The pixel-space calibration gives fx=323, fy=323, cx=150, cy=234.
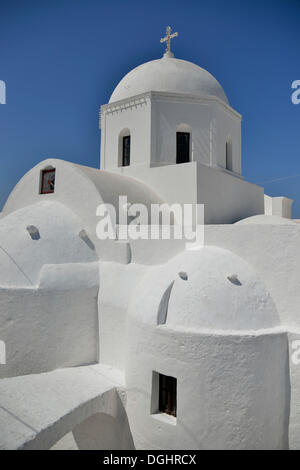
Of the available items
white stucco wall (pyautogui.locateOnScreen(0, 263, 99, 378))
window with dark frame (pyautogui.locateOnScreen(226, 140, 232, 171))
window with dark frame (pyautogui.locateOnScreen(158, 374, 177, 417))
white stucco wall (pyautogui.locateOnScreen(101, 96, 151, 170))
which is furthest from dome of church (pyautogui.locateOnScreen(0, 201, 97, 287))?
window with dark frame (pyautogui.locateOnScreen(226, 140, 232, 171))

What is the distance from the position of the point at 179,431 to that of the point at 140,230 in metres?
4.38

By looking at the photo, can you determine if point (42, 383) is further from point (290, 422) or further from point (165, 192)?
point (165, 192)

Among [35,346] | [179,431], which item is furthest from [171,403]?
Result: [35,346]

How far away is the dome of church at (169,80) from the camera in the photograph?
38.7 feet

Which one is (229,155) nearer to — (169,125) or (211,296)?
(169,125)

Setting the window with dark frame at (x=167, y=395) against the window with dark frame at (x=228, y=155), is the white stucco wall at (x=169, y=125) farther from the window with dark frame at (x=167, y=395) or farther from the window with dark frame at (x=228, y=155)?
the window with dark frame at (x=167, y=395)

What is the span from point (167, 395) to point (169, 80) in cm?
1045

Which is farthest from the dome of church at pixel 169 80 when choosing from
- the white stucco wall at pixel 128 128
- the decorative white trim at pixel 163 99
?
the white stucco wall at pixel 128 128

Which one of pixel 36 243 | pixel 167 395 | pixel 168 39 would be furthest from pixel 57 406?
pixel 168 39

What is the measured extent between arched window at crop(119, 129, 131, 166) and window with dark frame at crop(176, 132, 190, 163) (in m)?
1.87

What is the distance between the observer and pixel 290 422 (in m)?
5.73

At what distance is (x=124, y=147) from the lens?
12.4 meters

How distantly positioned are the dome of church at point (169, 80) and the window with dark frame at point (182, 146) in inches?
58.1

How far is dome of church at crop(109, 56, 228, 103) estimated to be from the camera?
1180 cm
